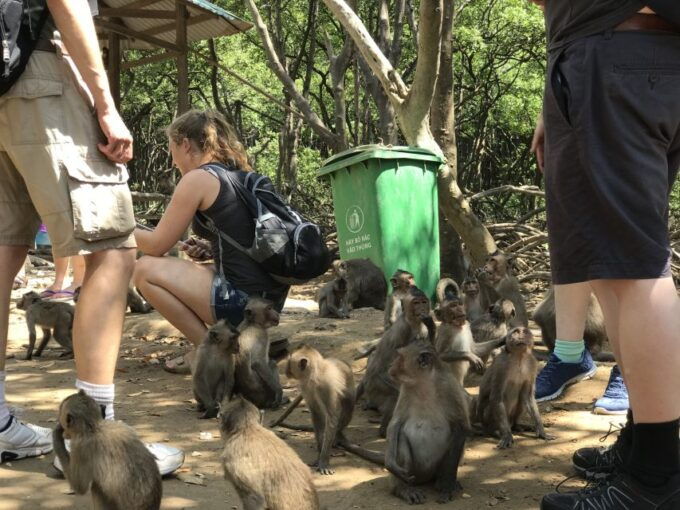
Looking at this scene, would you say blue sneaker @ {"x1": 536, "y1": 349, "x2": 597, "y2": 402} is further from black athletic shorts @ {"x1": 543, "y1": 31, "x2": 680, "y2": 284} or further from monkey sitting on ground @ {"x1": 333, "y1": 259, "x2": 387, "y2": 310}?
monkey sitting on ground @ {"x1": 333, "y1": 259, "x2": 387, "y2": 310}

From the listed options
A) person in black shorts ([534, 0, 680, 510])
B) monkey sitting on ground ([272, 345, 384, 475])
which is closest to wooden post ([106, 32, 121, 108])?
monkey sitting on ground ([272, 345, 384, 475])

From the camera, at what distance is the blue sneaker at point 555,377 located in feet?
17.5

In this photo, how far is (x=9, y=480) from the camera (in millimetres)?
3814

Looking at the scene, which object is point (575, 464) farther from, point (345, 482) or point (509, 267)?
point (509, 267)

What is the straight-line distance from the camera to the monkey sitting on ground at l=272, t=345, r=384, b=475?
4652 mm

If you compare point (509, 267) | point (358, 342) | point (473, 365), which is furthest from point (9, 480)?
point (509, 267)

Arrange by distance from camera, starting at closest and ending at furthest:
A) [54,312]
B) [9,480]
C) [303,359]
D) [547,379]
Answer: [9,480] < [303,359] < [547,379] < [54,312]

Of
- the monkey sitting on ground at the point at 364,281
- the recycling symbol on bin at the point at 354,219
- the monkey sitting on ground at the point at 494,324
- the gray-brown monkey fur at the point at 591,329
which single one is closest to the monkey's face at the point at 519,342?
the gray-brown monkey fur at the point at 591,329

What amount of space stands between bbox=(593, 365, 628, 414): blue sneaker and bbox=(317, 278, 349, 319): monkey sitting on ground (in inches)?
187

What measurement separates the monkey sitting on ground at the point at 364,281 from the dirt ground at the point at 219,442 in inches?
68.6

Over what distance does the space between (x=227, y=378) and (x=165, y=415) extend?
460 mm

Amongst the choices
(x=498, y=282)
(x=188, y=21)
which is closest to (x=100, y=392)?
(x=498, y=282)

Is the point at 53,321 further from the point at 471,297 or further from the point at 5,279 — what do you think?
the point at 5,279

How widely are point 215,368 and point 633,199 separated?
10.6ft
